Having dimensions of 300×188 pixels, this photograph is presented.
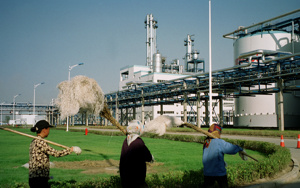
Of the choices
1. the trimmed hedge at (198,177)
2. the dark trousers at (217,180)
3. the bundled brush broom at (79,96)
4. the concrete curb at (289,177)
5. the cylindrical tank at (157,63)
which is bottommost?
the concrete curb at (289,177)

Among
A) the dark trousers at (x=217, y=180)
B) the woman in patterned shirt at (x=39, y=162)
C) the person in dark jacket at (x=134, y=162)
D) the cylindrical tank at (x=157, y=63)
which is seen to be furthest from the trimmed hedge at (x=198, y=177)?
the cylindrical tank at (x=157, y=63)

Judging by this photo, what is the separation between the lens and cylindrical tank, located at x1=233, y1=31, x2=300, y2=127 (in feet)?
143

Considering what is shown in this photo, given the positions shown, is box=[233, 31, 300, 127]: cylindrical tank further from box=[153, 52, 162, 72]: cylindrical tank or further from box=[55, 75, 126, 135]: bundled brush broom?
box=[55, 75, 126, 135]: bundled brush broom

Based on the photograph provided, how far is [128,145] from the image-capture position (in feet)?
13.8

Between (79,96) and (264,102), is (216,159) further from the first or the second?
(264,102)

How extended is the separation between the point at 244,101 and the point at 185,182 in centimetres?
4364

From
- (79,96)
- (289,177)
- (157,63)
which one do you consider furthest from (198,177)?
(157,63)

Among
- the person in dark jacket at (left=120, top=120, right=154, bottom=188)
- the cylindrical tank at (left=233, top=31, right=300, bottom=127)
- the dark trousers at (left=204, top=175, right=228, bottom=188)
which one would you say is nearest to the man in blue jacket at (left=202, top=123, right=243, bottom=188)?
the dark trousers at (left=204, top=175, right=228, bottom=188)

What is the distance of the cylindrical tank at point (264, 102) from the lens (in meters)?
43.7

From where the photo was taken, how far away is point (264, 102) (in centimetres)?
4494

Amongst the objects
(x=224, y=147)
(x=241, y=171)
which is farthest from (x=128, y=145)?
(x=241, y=171)

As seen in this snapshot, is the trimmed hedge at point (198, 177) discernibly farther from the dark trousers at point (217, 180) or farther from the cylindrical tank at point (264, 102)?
the cylindrical tank at point (264, 102)

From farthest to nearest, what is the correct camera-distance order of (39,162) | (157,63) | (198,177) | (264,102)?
(157,63), (264,102), (198,177), (39,162)

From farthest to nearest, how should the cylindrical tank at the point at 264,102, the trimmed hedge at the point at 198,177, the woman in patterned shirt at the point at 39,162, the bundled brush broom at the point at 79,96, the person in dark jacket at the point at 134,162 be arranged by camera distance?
the cylindrical tank at the point at 264,102 → the trimmed hedge at the point at 198,177 → the bundled brush broom at the point at 79,96 → the woman in patterned shirt at the point at 39,162 → the person in dark jacket at the point at 134,162
